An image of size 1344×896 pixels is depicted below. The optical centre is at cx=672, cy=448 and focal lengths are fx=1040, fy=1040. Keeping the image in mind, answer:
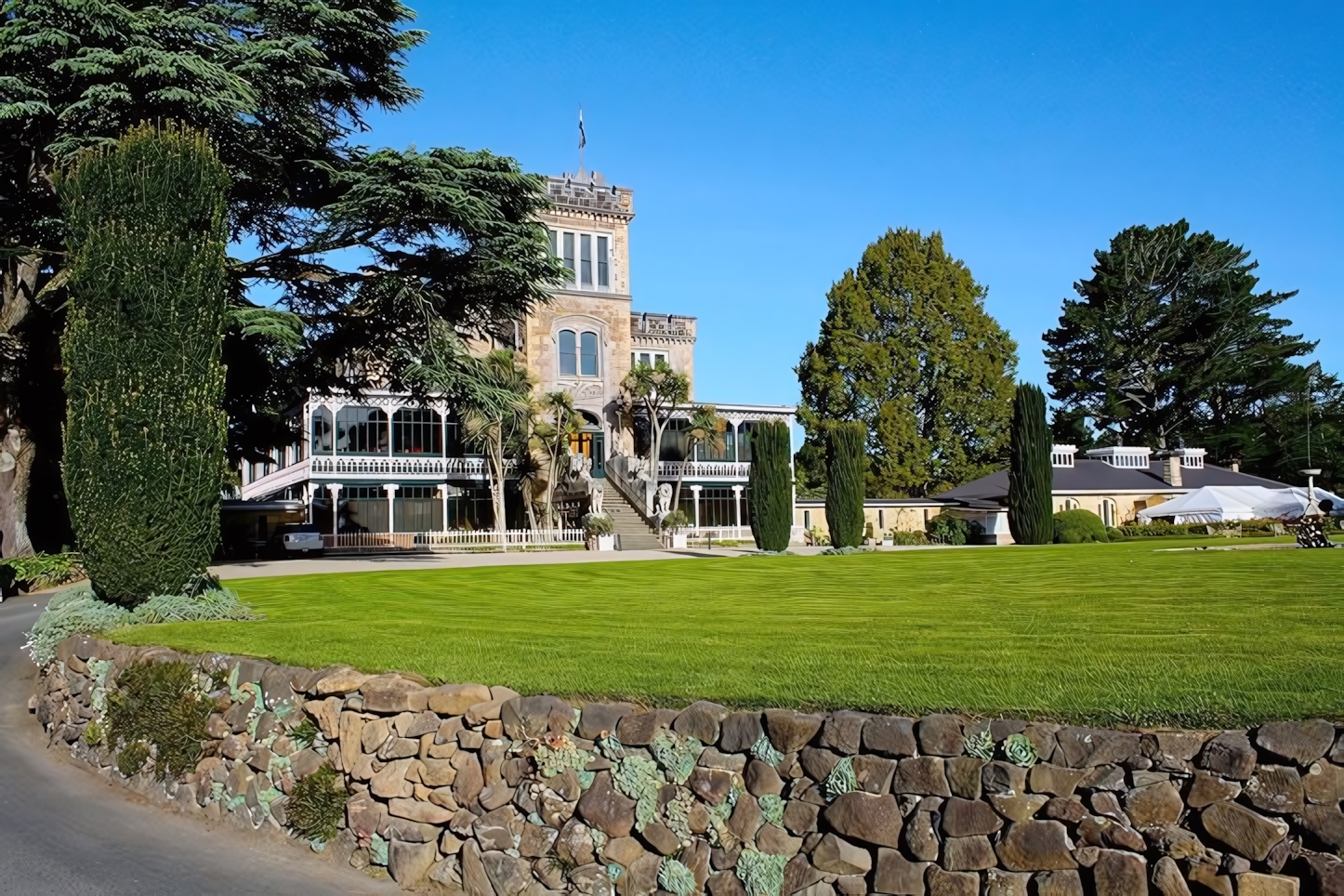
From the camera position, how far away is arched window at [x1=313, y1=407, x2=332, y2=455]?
4362 cm

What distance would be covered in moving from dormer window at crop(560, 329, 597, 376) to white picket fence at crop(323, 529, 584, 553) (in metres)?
10.3

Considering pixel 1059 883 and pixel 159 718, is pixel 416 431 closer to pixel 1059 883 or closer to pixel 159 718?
pixel 159 718

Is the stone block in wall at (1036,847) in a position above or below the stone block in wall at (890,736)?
below

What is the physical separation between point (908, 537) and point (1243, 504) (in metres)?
13.5

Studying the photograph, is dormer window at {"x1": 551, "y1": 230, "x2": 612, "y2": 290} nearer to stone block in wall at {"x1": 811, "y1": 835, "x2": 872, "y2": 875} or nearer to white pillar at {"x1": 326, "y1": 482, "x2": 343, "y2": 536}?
white pillar at {"x1": 326, "y1": 482, "x2": 343, "y2": 536}

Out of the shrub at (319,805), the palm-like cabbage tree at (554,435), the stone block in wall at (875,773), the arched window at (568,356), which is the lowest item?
the shrub at (319,805)

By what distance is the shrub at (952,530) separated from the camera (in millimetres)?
44219

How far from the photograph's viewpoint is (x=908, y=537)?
45688 millimetres

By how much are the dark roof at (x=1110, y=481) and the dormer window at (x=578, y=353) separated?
18623 millimetres

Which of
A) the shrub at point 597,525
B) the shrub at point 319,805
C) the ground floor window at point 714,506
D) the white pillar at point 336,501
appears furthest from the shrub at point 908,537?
the shrub at point 319,805

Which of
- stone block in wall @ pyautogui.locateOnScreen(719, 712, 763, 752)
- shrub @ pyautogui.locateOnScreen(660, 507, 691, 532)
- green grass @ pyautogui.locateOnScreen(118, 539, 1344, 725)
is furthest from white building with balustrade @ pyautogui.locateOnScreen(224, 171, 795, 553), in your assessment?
stone block in wall @ pyautogui.locateOnScreen(719, 712, 763, 752)

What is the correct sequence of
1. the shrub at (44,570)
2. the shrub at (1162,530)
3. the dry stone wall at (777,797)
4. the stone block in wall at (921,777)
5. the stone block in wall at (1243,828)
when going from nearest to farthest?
the stone block in wall at (1243,828), the dry stone wall at (777,797), the stone block in wall at (921,777), the shrub at (44,570), the shrub at (1162,530)

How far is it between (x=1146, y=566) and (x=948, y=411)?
36685 mm

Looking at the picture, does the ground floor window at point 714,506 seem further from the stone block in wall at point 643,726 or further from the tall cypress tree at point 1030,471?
the stone block in wall at point 643,726
